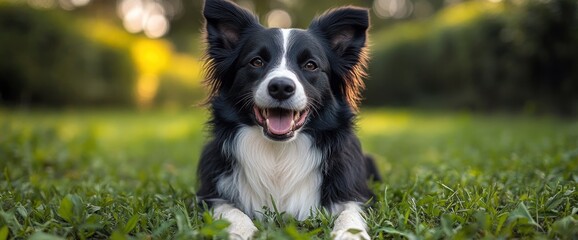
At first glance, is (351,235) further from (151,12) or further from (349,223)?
(151,12)

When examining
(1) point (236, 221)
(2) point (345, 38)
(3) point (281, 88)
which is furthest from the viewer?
(2) point (345, 38)

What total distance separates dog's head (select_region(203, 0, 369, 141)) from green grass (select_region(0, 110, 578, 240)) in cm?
50

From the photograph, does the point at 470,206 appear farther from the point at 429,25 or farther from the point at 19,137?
the point at 429,25

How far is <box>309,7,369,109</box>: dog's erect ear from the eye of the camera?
4.18 m

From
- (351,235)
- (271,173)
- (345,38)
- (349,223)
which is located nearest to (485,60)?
(345,38)

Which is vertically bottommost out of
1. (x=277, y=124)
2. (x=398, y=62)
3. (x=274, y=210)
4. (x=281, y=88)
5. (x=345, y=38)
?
(x=398, y=62)

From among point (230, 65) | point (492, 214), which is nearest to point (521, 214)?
point (492, 214)

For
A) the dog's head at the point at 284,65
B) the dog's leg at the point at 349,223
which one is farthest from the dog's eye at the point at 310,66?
the dog's leg at the point at 349,223

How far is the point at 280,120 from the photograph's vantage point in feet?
12.1

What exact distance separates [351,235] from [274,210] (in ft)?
2.54

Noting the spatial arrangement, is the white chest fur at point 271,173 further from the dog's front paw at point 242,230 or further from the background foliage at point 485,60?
the background foliage at point 485,60

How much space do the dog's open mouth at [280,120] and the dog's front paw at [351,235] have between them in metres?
0.86

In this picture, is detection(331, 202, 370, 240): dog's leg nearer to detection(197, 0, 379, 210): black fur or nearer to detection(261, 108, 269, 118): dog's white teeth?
detection(197, 0, 379, 210): black fur

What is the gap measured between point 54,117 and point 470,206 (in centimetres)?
1180
